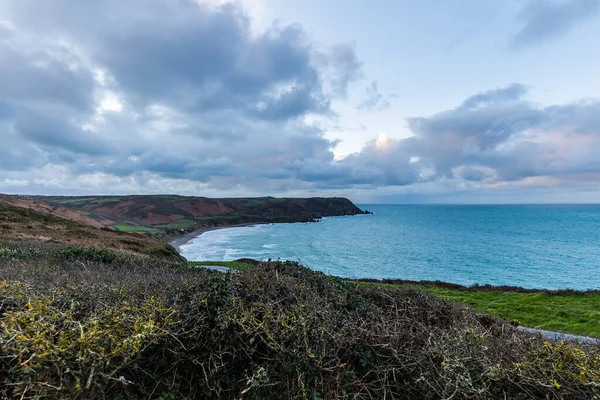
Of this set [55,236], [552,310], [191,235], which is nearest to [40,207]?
[191,235]

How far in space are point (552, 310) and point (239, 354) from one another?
16044mm

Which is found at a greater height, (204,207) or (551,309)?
(204,207)

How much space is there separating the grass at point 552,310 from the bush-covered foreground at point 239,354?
969cm

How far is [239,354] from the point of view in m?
3.64

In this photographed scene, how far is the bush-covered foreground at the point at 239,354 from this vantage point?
8.99ft

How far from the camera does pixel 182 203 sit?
13075cm

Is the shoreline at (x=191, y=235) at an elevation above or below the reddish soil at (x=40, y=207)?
below

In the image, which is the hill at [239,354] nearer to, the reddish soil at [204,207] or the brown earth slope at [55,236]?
the brown earth slope at [55,236]

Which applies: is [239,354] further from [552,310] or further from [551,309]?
[551,309]

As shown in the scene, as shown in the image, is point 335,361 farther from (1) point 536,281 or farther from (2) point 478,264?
(2) point 478,264

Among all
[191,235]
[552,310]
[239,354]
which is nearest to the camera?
[239,354]

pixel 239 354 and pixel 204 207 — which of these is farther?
pixel 204 207

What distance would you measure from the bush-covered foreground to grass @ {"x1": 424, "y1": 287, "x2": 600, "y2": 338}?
969cm

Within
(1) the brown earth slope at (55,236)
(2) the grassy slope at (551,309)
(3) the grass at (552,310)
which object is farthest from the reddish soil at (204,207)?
(3) the grass at (552,310)
